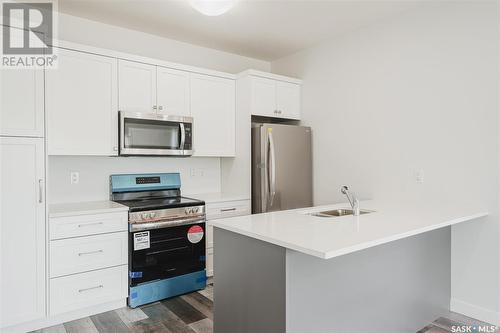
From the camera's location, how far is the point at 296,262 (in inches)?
70.2

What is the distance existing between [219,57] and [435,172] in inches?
108

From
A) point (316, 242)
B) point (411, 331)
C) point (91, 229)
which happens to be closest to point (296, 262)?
point (316, 242)

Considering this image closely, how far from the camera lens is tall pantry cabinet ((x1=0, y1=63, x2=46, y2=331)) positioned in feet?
7.91

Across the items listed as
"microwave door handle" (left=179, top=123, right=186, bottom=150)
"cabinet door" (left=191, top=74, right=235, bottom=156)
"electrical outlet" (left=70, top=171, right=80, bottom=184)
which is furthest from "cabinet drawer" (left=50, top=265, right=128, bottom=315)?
"cabinet door" (left=191, top=74, right=235, bottom=156)

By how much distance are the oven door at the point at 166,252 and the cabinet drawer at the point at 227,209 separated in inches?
9.0

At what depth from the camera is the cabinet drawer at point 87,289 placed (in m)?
2.63

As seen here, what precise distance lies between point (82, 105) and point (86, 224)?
1034 mm

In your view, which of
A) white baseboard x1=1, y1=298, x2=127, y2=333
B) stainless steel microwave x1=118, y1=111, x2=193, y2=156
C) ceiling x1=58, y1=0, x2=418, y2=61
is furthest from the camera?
stainless steel microwave x1=118, y1=111, x2=193, y2=156

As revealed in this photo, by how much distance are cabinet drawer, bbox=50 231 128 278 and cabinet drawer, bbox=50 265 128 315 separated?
56mm

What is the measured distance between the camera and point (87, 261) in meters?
2.76

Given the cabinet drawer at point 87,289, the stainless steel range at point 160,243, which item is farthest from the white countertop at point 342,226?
the cabinet drawer at point 87,289

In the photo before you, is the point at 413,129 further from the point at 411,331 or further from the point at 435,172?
the point at 411,331

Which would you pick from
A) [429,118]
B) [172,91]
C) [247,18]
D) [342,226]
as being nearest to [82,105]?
[172,91]
